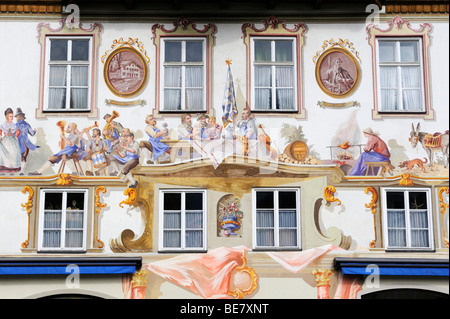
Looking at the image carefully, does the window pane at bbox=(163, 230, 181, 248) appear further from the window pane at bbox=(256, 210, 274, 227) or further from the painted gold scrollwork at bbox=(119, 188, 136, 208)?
the window pane at bbox=(256, 210, 274, 227)

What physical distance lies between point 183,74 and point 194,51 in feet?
1.56

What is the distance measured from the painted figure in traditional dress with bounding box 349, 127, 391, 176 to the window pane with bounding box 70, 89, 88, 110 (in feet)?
15.9

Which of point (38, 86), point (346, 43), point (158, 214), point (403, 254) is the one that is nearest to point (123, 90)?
point (38, 86)

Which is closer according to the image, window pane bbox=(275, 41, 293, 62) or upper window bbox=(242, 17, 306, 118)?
upper window bbox=(242, 17, 306, 118)

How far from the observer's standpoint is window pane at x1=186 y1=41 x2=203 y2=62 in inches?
527

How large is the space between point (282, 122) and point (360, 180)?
1.69m

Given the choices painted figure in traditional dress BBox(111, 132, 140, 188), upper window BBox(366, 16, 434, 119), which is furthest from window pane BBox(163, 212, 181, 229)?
upper window BBox(366, 16, 434, 119)

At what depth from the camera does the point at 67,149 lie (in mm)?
12930

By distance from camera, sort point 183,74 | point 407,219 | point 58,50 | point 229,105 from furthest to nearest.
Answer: point 58,50, point 183,74, point 229,105, point 407,219

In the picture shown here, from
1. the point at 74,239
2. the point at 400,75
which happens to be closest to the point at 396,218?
the point at 400,75

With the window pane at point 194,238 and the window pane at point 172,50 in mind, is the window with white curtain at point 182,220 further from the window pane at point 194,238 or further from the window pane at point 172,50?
the window pane at point 172,50

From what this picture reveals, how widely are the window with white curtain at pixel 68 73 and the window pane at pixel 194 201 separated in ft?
7.87

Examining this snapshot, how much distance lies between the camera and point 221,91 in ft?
43.3

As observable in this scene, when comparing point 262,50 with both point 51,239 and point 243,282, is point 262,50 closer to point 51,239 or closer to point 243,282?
point 243,282
